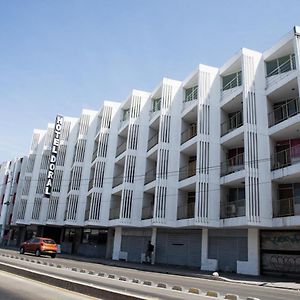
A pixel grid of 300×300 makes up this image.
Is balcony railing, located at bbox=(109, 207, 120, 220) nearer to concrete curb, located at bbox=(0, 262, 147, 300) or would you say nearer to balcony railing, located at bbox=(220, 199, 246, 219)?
balcony railing, located at bbox=(220, 199, 246, 219)

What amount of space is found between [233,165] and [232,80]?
23.0 ft

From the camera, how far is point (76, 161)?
46.4 metres

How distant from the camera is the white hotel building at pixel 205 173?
23734mm

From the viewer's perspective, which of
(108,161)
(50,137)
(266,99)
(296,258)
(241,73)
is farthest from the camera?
(50,137)

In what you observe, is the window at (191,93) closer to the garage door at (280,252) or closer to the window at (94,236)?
the garage door at (280,252)

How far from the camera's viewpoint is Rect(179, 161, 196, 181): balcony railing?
30.7 meters

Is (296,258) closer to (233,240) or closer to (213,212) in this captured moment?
(233,240)

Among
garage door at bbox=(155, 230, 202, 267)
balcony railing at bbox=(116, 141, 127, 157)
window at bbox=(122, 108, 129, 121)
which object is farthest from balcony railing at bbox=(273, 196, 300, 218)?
window at bbox=(122, 108, 129, 121)

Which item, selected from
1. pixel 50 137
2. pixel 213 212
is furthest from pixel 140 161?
pixel 50 137

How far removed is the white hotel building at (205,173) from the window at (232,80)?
99mm

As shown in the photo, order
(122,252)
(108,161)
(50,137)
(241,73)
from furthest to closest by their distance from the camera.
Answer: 1. (50,137)
2. (108,161)
3. (122,252)
4. (241,73)

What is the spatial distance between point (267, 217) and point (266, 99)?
27.6ft

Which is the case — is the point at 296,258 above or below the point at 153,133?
below

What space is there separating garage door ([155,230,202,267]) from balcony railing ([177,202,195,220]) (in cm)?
139
